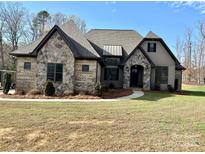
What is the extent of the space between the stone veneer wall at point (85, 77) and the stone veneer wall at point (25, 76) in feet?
11.9

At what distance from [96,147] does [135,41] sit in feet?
77.0

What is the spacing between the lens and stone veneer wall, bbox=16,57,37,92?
63.3ft

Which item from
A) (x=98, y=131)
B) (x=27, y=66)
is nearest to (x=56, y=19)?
(x=27, y=66)

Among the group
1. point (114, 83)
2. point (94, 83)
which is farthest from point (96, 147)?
point (114, 83)

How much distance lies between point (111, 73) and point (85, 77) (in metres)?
7.38

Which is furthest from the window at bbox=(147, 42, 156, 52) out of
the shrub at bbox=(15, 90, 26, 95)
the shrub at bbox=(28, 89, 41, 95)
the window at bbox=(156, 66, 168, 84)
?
the shrub at bbox=(15, 90, 26, 95)

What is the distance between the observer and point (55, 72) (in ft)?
62.5

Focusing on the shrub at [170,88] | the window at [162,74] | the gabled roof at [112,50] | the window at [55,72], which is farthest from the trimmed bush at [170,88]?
the window at [55,72]

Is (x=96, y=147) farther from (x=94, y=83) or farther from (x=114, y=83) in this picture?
(x=114, y=83)

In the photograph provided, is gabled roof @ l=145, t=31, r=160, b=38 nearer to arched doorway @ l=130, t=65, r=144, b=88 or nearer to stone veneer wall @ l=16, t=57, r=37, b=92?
arched doorway @ l=130, t=65, r=144, b=88

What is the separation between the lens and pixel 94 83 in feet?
63.4

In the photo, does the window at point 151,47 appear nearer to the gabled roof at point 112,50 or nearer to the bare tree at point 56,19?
the gabled roof at point 112,50

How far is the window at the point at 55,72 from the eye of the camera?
748 inches

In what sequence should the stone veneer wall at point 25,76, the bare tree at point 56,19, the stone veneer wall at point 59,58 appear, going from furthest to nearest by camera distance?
the bare tree at point 56,19, the stone veneer wall at point 25,76, the stone veneer wall at point 59,58
